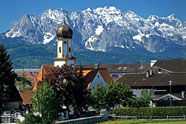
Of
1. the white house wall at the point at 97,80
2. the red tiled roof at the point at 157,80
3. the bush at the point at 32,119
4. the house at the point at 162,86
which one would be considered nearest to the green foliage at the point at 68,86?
the bush at the point at 32,119

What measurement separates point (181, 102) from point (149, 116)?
42.1ft

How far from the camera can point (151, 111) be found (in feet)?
227

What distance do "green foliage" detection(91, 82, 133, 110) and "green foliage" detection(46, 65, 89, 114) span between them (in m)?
4.23

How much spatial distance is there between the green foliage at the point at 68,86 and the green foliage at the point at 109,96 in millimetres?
4229

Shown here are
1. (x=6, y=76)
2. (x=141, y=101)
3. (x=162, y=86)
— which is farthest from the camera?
A: (x=162, y=86)

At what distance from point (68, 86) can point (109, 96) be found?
9.48 m

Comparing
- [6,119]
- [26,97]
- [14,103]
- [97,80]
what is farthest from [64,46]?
[6,119]

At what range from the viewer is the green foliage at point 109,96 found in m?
73.3

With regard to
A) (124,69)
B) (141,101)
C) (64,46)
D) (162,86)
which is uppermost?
(124,69)

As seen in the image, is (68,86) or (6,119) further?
(68,86)

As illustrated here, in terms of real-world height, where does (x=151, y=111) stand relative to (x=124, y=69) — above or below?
below

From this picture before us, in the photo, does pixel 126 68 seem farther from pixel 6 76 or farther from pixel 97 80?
pixel 6 76

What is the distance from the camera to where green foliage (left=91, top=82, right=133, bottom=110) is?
241 ft

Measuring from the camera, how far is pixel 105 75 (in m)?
96.1
